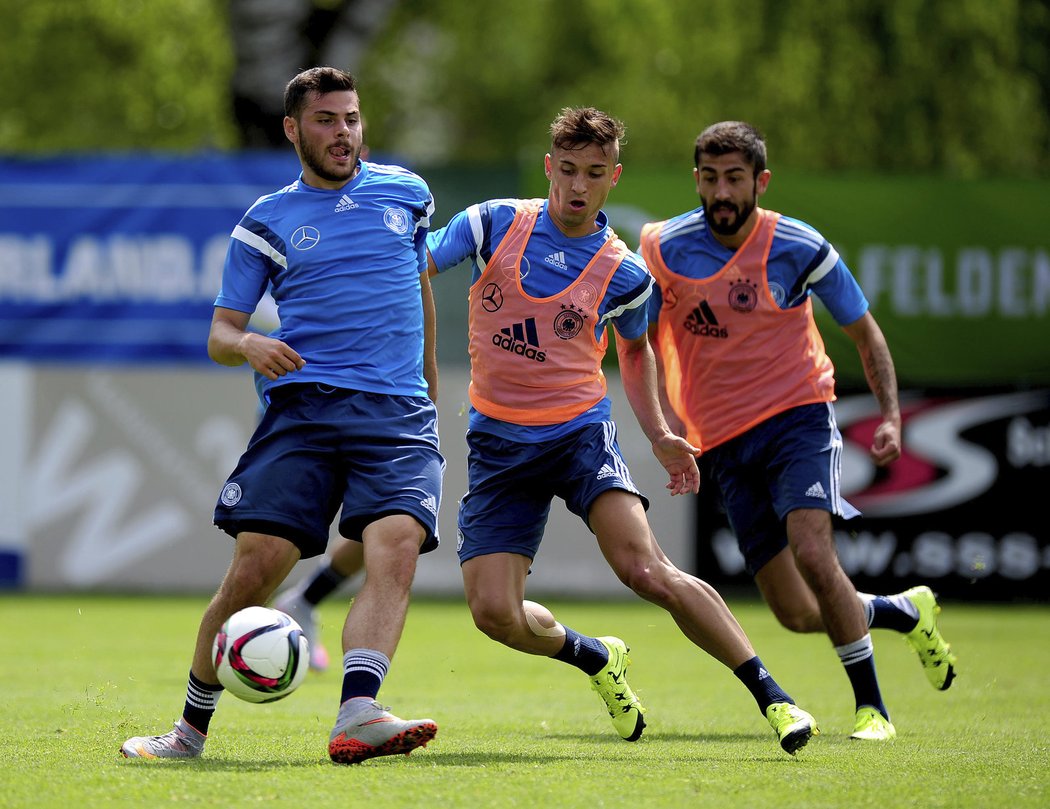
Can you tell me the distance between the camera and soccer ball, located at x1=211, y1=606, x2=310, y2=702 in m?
5.71

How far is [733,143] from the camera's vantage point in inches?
282

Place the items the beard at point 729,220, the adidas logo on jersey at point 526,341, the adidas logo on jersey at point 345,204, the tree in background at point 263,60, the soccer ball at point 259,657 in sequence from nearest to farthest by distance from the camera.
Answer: the soccer ball at point 259,657 < the adidas logo on jersey at point 345,204 < the adidas logo on jersey at point 526,341 < the beard at point 729,220 < the tree in background at point 263,60

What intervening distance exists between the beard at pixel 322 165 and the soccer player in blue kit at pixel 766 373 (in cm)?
176

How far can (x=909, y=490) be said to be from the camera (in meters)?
13.9

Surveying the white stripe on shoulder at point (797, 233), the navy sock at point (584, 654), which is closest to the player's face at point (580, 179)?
the white stripe on shoulder at point (797, 233)

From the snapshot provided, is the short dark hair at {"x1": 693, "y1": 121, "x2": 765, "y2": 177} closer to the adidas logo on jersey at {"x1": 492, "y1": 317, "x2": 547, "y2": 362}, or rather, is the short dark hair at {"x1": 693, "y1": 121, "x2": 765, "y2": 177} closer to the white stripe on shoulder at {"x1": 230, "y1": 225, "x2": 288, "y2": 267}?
the adidas logo on jersey at {"x1": 492, "y1": 317, "x2": 547, "y2": 362}

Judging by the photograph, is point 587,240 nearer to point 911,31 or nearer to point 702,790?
point 702,790

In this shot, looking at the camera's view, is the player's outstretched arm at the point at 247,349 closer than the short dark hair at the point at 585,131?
Yes

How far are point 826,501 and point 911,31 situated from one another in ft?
42.9

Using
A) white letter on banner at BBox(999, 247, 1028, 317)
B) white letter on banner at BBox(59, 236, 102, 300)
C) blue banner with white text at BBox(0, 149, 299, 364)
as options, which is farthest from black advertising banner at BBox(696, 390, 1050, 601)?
white letter on banner at BBox(59, 236, 102, 300)

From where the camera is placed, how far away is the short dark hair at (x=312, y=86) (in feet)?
20.4

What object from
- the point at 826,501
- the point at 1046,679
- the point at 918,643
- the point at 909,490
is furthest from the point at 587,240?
the point at 909,490

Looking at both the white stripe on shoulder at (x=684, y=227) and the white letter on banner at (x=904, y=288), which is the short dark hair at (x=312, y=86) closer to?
the white stripe on shoulder at (x=684, y=227)

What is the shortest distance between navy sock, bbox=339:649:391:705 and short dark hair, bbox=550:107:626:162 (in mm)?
2124
